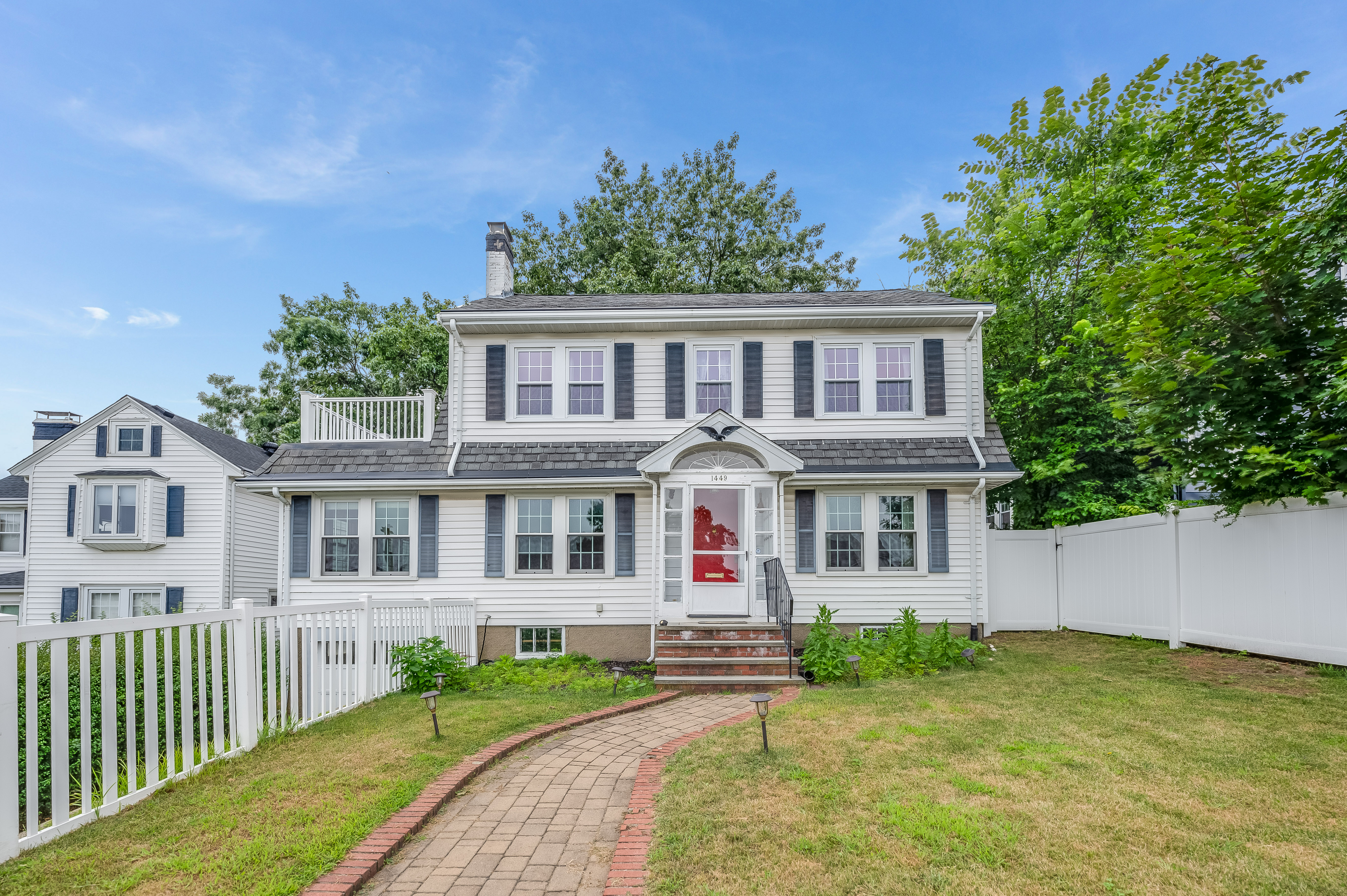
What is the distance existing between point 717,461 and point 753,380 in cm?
201

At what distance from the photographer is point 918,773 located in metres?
4.74

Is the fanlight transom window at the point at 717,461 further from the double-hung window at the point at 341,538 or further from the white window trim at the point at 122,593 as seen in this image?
the white window trim at the point at 122,593

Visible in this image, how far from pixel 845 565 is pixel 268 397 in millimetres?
24397

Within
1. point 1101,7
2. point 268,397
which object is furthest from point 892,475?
point 268,397

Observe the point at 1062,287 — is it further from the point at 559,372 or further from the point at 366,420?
the point at 366,420

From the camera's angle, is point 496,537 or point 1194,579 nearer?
point 1194,579

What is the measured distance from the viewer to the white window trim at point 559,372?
38.4 feet

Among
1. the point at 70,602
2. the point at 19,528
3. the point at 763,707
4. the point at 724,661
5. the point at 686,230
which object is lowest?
the point at 70,602

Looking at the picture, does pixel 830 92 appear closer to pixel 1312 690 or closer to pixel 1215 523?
pixel 1215 523

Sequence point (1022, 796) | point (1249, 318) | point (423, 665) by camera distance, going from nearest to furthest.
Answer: point (1022, 796)
point (1249, 318)
point (423, 665)

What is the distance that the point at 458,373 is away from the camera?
11.8m

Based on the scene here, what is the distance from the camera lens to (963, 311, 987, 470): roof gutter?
11.4 metres

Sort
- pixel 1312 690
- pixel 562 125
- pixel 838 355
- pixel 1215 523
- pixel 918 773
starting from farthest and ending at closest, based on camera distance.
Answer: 1. pixel 562 125
2. pixel 838 355
3. pixel 1215 523
4. pixel 1312 690
5. pixel 918 773

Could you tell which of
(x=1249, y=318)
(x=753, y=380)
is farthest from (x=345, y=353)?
(x=1249, y=318)
